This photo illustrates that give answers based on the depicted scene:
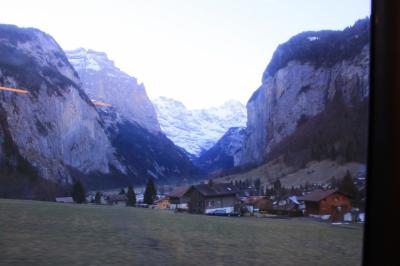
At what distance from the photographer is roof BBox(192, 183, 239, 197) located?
242 cm

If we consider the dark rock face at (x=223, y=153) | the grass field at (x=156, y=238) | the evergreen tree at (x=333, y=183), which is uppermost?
the dark rock face at (x=223, y=153)

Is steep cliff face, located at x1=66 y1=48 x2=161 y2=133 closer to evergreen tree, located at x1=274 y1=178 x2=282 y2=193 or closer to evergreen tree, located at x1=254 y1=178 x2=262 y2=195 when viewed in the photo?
evergreen tree, located at x1=254 y1=178 x2=262 y2=195

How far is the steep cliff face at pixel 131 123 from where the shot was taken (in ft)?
8.12

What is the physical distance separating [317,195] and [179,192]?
0.76 metres

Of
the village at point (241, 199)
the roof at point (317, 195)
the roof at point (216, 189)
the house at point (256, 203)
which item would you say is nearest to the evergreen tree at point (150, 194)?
the village at point (241, 199)

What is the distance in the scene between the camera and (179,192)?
2.43 meters

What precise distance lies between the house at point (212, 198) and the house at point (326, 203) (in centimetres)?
39

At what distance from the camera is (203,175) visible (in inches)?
101

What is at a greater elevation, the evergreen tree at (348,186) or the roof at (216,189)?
the evergreen tree at (348,186)

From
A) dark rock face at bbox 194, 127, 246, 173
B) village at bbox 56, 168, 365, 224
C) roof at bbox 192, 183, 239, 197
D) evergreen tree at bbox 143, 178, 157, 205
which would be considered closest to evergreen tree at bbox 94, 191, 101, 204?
village at bbox 56, 168, 365, 224

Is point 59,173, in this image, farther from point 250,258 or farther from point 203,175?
point 250,258

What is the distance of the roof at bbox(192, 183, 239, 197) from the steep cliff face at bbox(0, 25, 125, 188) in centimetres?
47

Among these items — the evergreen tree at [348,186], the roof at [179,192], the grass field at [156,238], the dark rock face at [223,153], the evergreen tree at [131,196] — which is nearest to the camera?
the grass field at [156,238]

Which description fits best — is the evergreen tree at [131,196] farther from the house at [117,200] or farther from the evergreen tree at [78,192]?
the evergreen tree at [78,192]
